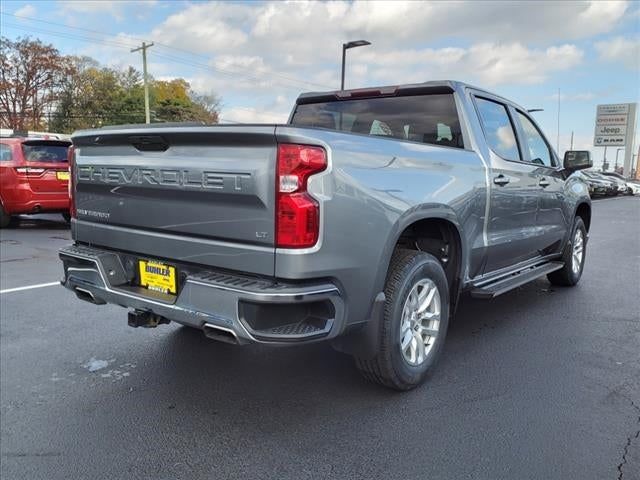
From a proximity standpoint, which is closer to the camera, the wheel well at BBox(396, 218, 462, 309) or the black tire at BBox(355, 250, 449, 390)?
the black tire at BBox(355, 250, 449, 390)

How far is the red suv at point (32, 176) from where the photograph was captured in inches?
394

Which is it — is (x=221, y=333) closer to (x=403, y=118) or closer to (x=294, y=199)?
(x=294, y=199)

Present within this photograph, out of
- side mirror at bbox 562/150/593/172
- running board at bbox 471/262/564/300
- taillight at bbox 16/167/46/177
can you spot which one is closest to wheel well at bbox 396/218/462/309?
running board at bbox 471/262/564/300

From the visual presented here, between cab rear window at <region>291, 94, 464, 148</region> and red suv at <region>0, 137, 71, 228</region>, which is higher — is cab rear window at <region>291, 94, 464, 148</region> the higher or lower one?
the higher one

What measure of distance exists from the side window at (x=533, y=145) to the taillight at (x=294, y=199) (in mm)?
3107

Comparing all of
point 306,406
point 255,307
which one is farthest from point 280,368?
point 255,307

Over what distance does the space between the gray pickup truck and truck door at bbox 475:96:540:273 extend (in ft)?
0.09

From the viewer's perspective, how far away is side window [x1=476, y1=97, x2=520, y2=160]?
425cm

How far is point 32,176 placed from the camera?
1006 centimetres

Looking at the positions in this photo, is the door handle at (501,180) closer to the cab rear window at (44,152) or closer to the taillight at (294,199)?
the taillight at (294,199)

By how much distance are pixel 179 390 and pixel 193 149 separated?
1566 millimetres

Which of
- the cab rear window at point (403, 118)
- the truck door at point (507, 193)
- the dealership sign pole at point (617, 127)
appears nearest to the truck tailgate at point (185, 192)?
the cab rear window at point (403, 118)

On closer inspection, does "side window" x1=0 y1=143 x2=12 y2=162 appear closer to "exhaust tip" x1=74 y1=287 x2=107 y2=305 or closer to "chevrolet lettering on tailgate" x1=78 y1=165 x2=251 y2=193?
"chevrolet lettering on tailgate" x1=78 y1=165 x2=251 y2=193

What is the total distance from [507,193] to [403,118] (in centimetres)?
103
